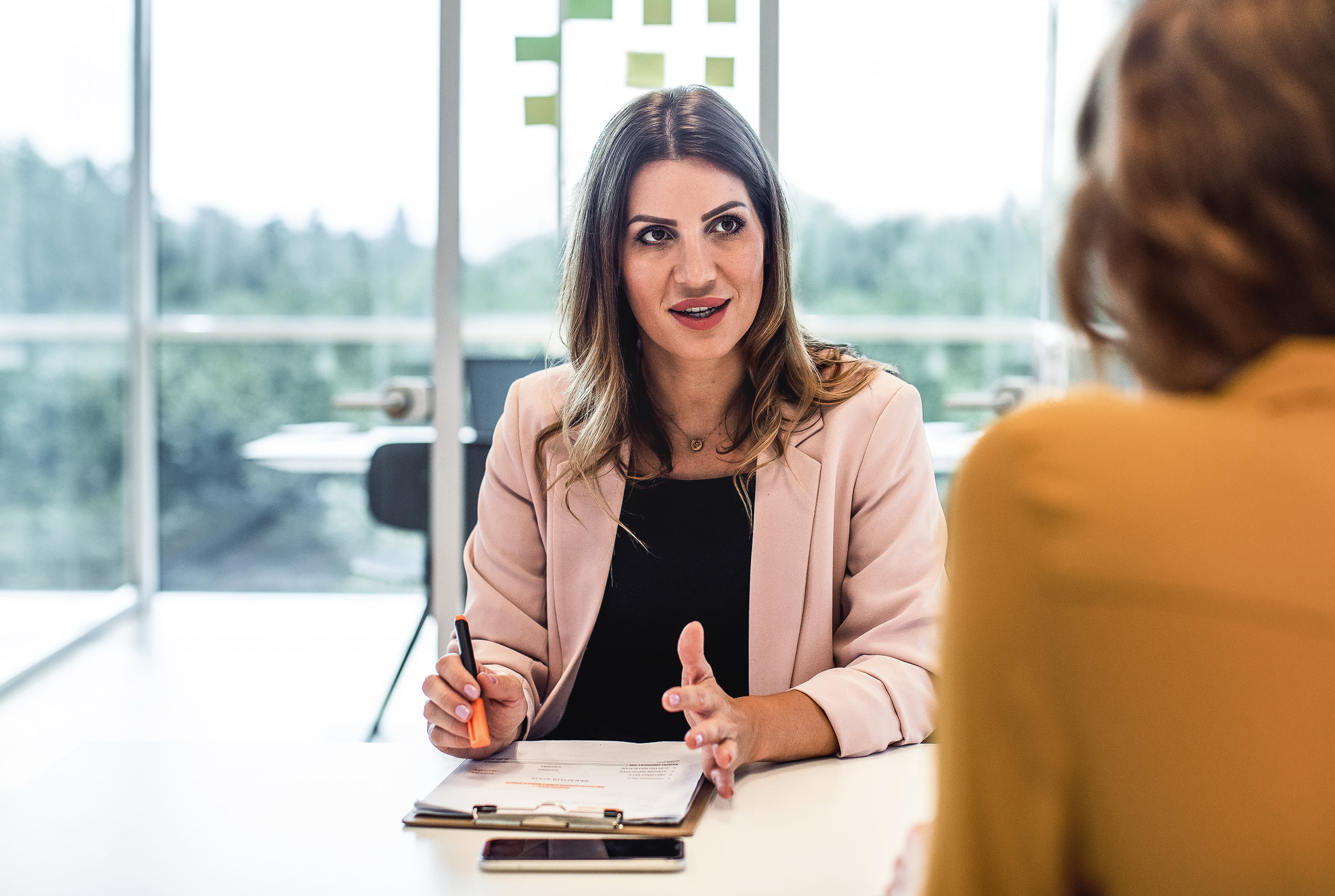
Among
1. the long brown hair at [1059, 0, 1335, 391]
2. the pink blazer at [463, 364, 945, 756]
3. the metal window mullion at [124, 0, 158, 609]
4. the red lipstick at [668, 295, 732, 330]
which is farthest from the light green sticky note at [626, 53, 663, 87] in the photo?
the metal window mullion at [124, 0, 158, 609]

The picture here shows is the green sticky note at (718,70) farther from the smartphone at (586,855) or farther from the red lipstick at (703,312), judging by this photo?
the smartphone at (586,855)

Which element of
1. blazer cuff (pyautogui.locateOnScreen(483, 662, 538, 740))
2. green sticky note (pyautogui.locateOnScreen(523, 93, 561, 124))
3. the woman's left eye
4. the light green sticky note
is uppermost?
the light green sticky note

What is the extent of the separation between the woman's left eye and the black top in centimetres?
36

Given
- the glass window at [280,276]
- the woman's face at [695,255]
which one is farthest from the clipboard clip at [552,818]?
the glass window at [280,276]

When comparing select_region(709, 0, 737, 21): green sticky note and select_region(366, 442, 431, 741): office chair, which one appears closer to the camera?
select_region(709, 0, 737, 21): green sticky note

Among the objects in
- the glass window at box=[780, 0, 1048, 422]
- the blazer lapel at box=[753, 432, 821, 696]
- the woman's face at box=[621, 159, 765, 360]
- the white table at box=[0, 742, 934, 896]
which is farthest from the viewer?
the glass window at box=[780, 0, 1048, 422]

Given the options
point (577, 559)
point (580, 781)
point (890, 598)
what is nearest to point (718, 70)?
point (577, 559)

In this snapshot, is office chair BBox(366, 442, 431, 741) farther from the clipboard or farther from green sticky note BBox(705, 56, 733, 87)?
the clipboard

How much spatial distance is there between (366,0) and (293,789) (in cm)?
319

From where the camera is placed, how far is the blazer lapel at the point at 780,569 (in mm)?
1436

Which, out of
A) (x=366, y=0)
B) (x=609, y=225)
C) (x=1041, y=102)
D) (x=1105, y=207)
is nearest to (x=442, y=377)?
(x=609, y=225)

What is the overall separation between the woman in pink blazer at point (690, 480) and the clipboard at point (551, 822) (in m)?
0.32

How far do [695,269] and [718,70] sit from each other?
4.33ft

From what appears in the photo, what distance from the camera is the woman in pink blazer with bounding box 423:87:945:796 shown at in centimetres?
145
